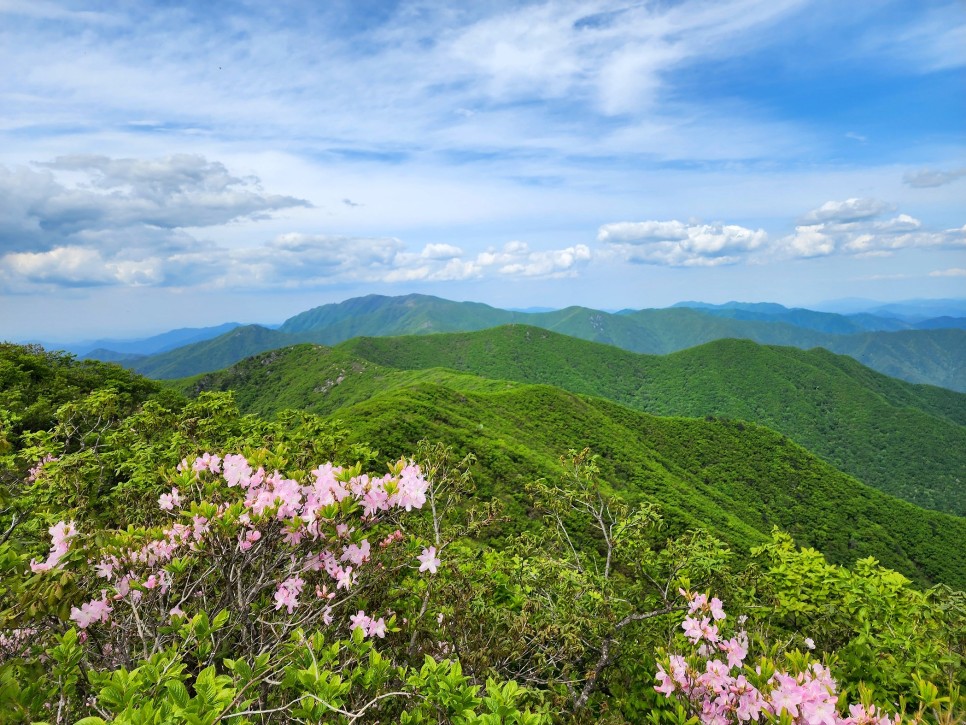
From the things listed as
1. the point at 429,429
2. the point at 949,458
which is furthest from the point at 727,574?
the point at 949,458

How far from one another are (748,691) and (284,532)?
4357 mm

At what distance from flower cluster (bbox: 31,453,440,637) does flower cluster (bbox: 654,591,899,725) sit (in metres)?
2.59

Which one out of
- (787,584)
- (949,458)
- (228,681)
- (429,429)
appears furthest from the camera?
(949,458)

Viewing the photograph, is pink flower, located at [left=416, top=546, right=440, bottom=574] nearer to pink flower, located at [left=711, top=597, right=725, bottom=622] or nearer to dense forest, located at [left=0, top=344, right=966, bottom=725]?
dense forest, located at [left=0, top=344, right=966, bottom=725]

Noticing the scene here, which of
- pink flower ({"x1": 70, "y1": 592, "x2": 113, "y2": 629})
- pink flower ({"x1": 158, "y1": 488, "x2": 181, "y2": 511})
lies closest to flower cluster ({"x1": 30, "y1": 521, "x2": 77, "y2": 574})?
pink flower ({"x1": 70, "y1": 592, "x2": 113, "y2": 629})

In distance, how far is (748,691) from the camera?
378cm

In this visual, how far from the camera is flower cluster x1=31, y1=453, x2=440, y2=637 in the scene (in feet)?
13.5

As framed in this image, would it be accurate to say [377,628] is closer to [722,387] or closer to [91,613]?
[91,613]

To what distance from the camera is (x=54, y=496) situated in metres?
6.27

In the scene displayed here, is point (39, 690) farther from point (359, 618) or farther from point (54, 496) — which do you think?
point (54, 496)

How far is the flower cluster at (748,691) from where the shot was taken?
3.45 m

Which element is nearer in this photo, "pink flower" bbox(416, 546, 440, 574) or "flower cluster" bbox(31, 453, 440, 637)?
"flower cluster" bbox(31, 453, 440, 637)

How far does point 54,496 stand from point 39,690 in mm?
Answer: 4671

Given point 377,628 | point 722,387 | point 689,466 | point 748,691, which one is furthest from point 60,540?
point 722,387
